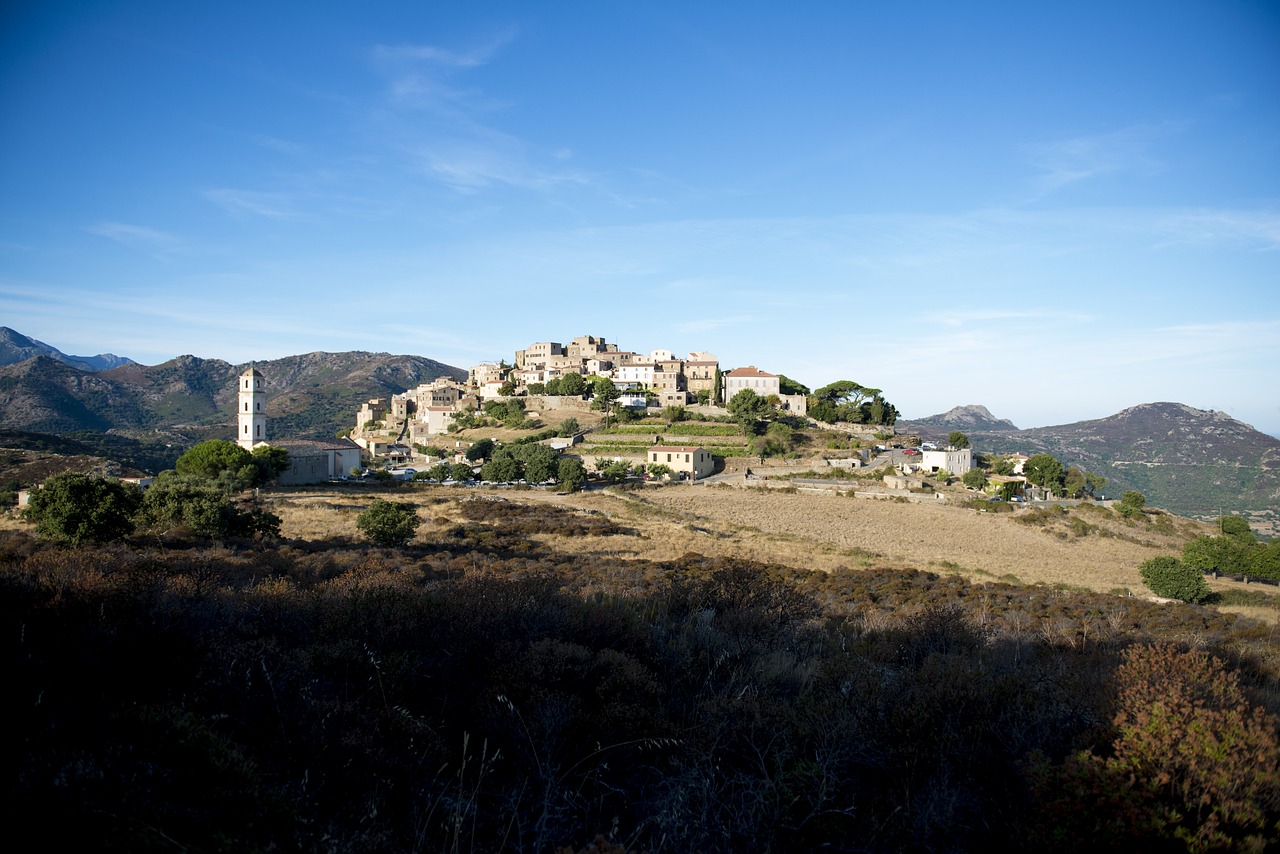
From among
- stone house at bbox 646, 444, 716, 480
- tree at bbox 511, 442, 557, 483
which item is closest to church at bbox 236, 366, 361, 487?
tree at bbox 511, 442, 557, 483

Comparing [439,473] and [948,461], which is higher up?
[948,461]

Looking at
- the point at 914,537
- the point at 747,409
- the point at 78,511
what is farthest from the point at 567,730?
the point at 747,409

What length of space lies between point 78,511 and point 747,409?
55.2 meters

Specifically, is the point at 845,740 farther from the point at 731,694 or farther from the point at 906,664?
the point at 906,664

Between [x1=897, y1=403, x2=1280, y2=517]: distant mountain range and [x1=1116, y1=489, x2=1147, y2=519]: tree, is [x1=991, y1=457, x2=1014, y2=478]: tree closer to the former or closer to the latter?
[x1=1116, y1=489, x2=1147, y2=519]: tree

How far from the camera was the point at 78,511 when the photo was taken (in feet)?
43.8

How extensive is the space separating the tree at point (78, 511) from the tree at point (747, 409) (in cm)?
5133

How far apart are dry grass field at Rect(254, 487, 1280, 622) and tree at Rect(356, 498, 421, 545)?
1.49m

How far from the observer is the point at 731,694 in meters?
5.09

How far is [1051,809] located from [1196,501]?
105 metres

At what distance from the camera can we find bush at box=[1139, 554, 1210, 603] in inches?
866

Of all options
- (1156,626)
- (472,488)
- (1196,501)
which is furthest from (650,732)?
(1196,501)

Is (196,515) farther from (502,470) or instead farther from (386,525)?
(502,470)

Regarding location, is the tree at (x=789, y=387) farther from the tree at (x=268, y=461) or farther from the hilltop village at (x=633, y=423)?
the tree at (x=268, y=461)
